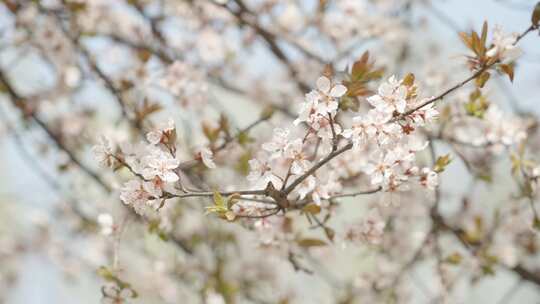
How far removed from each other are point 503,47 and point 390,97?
0.68ft

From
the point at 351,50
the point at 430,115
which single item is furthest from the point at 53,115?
the point at 430,115

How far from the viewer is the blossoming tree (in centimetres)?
89

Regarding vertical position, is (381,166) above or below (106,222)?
below

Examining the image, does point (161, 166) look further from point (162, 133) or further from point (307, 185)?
point (307, 185)

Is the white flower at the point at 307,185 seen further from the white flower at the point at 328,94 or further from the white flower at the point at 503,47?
the white flower at the point at 503,47

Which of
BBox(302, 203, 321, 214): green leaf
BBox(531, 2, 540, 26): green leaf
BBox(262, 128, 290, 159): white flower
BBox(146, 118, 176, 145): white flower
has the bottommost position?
BBox(302, 203, 321, 214): green leaf

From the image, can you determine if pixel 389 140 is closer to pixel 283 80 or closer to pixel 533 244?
pixel 533 244

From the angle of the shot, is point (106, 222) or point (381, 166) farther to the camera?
point (106, 222)

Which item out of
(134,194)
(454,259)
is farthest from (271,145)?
(454,259)

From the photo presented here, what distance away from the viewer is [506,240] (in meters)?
1.88

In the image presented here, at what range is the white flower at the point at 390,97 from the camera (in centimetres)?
81

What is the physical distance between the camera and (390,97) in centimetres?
83

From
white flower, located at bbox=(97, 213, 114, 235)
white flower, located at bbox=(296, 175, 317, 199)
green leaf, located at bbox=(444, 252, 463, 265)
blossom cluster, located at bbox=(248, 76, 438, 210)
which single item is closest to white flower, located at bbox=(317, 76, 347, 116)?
blossom cluster, located at bbox=(248, 76, 438, 210)

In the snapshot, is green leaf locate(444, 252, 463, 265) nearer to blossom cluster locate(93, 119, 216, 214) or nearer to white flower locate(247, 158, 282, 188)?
white flower locate(247, 158, 282, 188)
